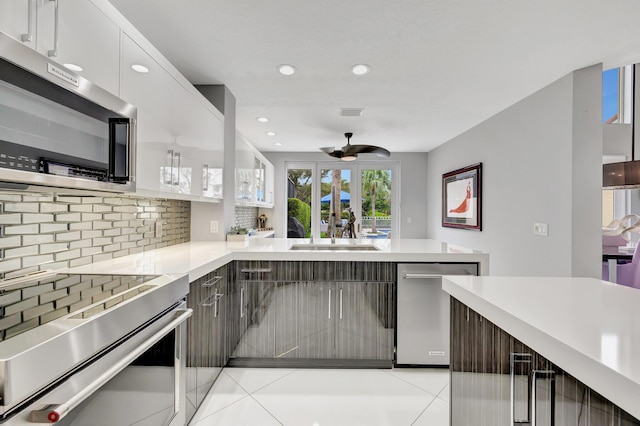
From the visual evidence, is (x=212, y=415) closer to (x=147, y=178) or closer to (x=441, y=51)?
(x=147, y=178)

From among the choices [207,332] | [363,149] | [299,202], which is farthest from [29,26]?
[299,202]

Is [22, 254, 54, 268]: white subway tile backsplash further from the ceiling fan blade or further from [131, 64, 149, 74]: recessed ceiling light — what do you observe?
the ceiling fan blade

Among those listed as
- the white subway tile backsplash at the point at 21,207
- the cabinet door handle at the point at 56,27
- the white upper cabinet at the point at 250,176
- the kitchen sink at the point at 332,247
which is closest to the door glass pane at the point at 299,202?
the white upper cabinet at the point at 250,176

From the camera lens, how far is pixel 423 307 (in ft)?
7.50

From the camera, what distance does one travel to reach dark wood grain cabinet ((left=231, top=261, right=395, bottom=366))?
2.30 m

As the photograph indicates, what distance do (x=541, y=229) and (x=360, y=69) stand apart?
220 centimetres

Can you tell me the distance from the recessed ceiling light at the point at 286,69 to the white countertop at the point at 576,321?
2080mm

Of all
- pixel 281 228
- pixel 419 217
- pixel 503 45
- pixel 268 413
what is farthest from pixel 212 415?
pixel 419 217

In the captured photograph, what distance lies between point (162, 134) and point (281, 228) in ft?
14.7

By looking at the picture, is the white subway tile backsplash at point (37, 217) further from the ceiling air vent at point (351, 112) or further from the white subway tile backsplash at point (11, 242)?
the ceiling air vent at point (351, 112)

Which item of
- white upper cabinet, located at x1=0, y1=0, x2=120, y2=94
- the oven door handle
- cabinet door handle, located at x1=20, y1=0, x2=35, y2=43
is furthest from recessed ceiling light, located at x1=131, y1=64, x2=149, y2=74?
the oven door handle

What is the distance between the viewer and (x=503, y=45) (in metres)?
2.22

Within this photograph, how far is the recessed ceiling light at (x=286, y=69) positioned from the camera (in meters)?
2.59

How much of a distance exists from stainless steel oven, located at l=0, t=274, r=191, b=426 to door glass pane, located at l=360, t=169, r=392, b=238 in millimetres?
5112
